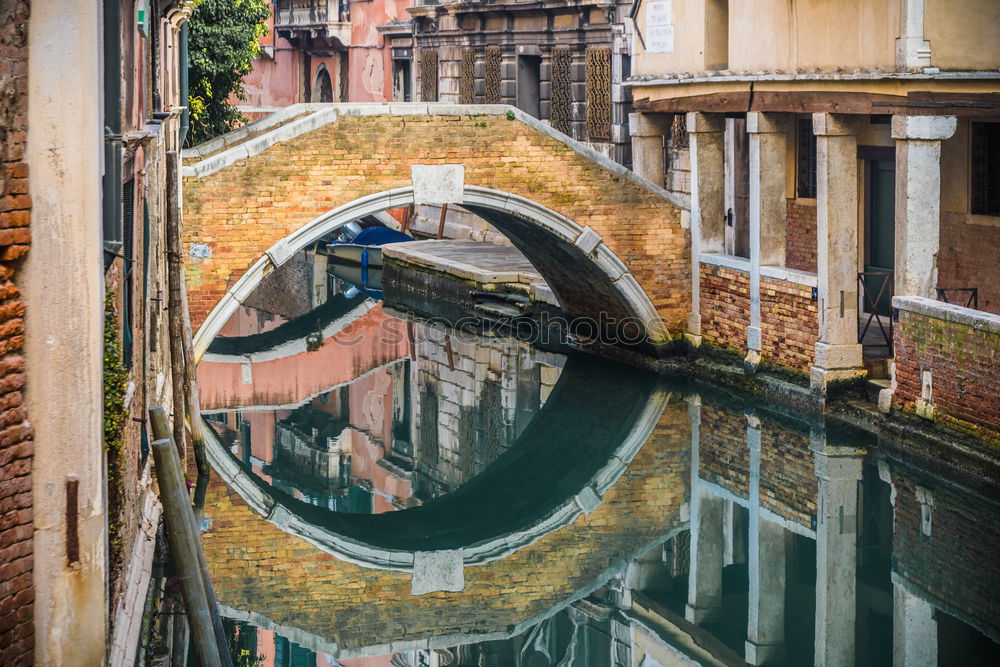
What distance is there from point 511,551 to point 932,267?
361 centimetres

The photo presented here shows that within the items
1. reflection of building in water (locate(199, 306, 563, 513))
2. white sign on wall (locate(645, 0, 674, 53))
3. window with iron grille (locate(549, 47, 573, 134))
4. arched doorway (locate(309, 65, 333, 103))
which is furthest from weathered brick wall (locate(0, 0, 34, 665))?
arched doorway (locate(309, 65, 333, 103))

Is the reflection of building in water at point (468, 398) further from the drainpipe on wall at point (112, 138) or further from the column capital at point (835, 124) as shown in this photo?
the drainpipe on wall at point (112, 138)

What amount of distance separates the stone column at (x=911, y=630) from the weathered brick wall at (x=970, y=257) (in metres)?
4.05

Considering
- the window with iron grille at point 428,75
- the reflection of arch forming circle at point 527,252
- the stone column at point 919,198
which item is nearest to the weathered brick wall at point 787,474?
the stone column at point 919,198

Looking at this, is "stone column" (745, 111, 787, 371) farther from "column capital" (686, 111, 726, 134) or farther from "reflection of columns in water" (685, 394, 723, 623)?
"reflection of columns in water" (685, 394, 723, 623)

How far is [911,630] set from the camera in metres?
8.02

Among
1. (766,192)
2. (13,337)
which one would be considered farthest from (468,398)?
(13,337)

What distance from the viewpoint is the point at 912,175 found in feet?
35.4

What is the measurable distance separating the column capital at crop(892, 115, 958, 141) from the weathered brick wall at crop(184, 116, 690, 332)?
316 centimetres

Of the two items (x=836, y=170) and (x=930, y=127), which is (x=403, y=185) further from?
(x=930, y=127)

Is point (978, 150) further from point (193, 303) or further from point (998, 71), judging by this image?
point (193, 303)

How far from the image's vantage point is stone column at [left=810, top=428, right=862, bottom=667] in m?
8.11

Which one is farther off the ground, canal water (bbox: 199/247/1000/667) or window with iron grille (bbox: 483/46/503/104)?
window with iron grille (bbox: 483/46/503/104)

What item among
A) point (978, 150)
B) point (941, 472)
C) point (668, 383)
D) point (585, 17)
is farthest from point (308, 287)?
point (941, 472)
